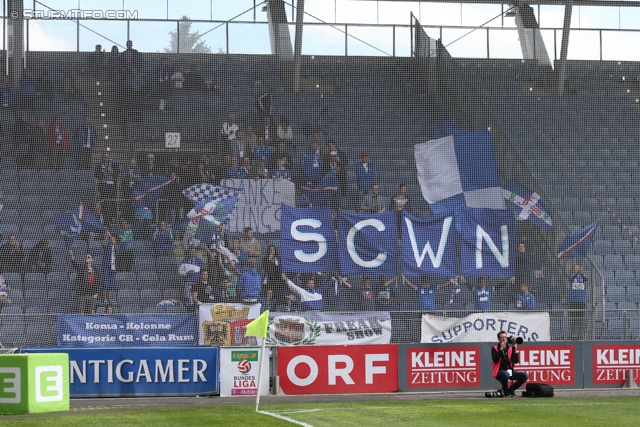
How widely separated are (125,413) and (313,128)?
10163 millimetres

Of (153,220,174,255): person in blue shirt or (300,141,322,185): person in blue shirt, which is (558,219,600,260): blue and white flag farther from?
(153,220,174,255): person in blue shirt

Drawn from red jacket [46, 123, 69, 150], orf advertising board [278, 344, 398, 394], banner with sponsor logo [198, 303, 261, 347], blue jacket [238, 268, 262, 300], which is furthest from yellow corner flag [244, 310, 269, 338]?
red jacket [46, 123, 69, 150]

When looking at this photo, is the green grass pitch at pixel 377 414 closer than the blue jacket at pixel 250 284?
Yes

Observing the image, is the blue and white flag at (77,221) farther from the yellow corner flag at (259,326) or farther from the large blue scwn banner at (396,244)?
the yellow corner flag at (259,326)

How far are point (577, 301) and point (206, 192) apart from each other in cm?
815

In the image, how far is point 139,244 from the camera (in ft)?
72.8

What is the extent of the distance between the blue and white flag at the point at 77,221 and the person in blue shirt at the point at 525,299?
29.1ft

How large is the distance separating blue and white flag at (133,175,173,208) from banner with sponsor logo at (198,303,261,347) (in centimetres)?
291

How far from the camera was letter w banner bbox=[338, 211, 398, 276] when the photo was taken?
22484 millimetres

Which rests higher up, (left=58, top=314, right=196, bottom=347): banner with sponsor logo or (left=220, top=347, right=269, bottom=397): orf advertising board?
(left=58, top=314, right=196, bottom=347): banner with sponsor logo

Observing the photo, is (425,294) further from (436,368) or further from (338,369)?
(338,369)

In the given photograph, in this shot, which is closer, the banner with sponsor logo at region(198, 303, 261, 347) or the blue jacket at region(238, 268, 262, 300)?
the banner with sponsor logo at region(198, 303, 261, 347)

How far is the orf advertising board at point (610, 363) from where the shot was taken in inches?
806

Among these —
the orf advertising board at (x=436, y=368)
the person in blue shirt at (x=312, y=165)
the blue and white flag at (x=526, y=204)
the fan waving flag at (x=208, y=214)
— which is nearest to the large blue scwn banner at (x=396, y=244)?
the blue and white flag at (x=526, y=204)
